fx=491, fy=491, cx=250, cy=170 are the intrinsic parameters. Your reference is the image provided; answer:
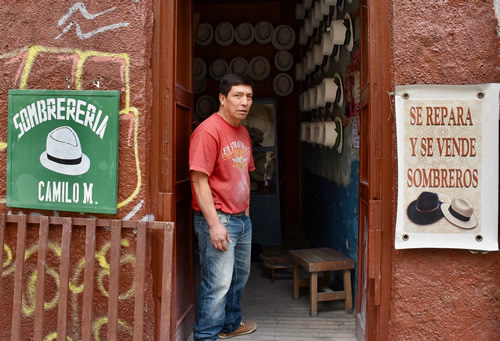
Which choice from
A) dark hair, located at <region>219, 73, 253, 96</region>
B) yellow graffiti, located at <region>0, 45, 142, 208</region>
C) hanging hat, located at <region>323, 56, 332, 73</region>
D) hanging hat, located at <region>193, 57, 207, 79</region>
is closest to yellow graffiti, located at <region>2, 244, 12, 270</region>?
yellow graffiti, located at <region>0, 45, 142, 208</region>

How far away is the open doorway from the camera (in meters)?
4.70

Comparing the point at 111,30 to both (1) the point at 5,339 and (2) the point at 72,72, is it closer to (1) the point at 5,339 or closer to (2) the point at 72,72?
(2) the point at 72,72

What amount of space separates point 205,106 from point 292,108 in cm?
148

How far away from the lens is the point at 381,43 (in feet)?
9.77

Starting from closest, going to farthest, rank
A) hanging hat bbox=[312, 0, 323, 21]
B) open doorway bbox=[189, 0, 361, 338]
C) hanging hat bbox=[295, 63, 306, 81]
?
1. open doorway bbox=[189, 0, 361, 338]
2. hanging hat bbox=[312, 0, 323, 21]
3. hanging hat bbox=[295, 63, 306, 81]

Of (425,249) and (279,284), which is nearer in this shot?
(425,249)

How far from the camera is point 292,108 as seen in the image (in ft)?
26.0

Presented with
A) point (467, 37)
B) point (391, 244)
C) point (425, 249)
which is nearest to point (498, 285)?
point (425, 249)

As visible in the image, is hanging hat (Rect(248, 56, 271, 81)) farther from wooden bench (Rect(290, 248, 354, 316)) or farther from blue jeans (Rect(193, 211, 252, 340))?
blue jeans (Rect(193, 211, 252, 340))

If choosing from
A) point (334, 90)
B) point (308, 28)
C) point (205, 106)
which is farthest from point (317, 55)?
point (205, 106)

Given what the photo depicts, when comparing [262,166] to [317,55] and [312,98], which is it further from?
[317,55]

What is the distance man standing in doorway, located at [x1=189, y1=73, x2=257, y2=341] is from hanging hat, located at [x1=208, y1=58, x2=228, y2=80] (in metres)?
3.93

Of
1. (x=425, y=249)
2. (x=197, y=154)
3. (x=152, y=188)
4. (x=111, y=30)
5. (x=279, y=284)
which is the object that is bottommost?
(x=279, y=284)

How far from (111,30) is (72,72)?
1.20 feet
